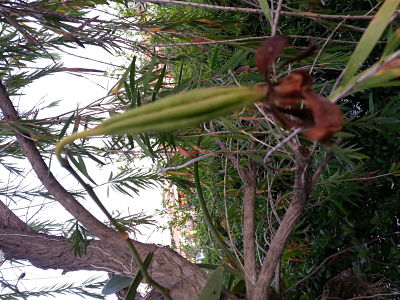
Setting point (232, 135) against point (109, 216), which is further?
point (232, 135)

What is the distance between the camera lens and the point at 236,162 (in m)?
0.79

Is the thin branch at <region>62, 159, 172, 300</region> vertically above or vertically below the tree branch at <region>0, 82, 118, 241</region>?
below

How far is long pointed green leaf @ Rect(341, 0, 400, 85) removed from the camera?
0.86 feet

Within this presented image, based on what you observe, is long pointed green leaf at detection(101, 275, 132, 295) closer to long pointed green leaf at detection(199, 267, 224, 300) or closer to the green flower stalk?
long pointed green leaf at detection(199, 267, 224, 300)

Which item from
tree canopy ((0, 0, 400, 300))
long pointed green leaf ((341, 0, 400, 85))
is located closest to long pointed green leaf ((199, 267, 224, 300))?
tree canopy ((0, 0, 400, 300))

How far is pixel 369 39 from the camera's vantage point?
26 cm

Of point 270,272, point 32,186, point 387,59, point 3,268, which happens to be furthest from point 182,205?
point 387,59

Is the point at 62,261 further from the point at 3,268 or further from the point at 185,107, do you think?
the point at 185,107

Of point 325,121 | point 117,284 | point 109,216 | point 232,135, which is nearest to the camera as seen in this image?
point 325,121

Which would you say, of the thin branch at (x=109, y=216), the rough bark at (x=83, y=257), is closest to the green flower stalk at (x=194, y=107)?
the thin branch at (x=109, y=216)

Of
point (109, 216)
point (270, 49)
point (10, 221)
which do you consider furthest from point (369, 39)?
point (10, 221)

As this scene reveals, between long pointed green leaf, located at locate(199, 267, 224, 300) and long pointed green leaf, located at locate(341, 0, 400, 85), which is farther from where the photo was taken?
long pointed green leaf, located at locate(199, 267, 224, 300)

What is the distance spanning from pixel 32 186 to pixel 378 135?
90cm

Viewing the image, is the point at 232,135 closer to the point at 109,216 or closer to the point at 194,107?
the point at 109,216
